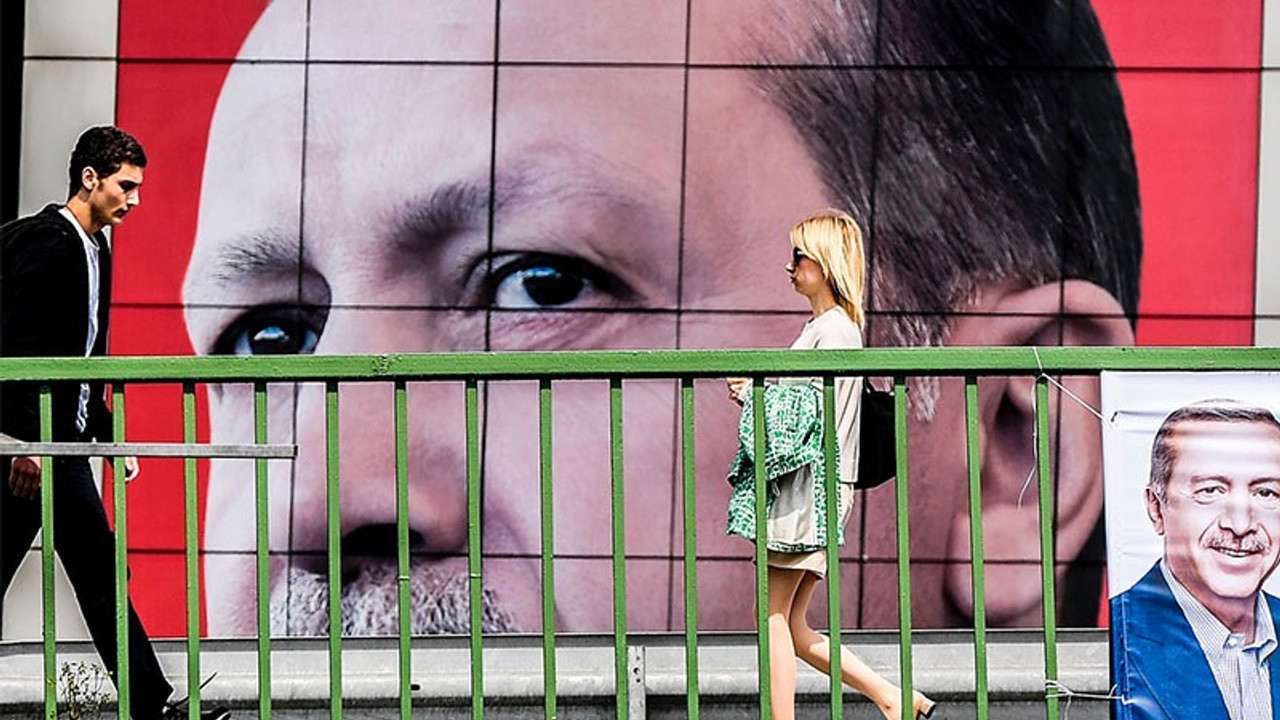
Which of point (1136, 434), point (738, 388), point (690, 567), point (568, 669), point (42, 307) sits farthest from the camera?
point (568, 669)

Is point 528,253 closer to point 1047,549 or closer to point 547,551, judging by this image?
point 547,551

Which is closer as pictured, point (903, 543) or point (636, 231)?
point (903, 543)

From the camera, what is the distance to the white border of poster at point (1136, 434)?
21.0ft

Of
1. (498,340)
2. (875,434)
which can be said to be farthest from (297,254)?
(875,434)

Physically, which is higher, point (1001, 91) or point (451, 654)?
point (1001, 91)

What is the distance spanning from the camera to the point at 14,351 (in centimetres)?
704

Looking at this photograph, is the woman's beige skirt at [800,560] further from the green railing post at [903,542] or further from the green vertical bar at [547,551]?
the green vertical bar at [547,551]

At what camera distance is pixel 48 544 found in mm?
6594

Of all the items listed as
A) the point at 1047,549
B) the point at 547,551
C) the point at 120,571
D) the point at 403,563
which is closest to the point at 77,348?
the point at 120,571

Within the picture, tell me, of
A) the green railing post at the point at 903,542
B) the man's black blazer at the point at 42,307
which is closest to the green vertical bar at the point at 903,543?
the green railing post at the point at 903,542

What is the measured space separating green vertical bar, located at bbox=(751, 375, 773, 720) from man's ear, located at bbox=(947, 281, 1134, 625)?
3359 millimetres

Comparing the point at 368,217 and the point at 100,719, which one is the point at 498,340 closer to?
the point at 368,217

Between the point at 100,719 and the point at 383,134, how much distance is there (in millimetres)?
3298

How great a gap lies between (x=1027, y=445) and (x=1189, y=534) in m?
3.47
